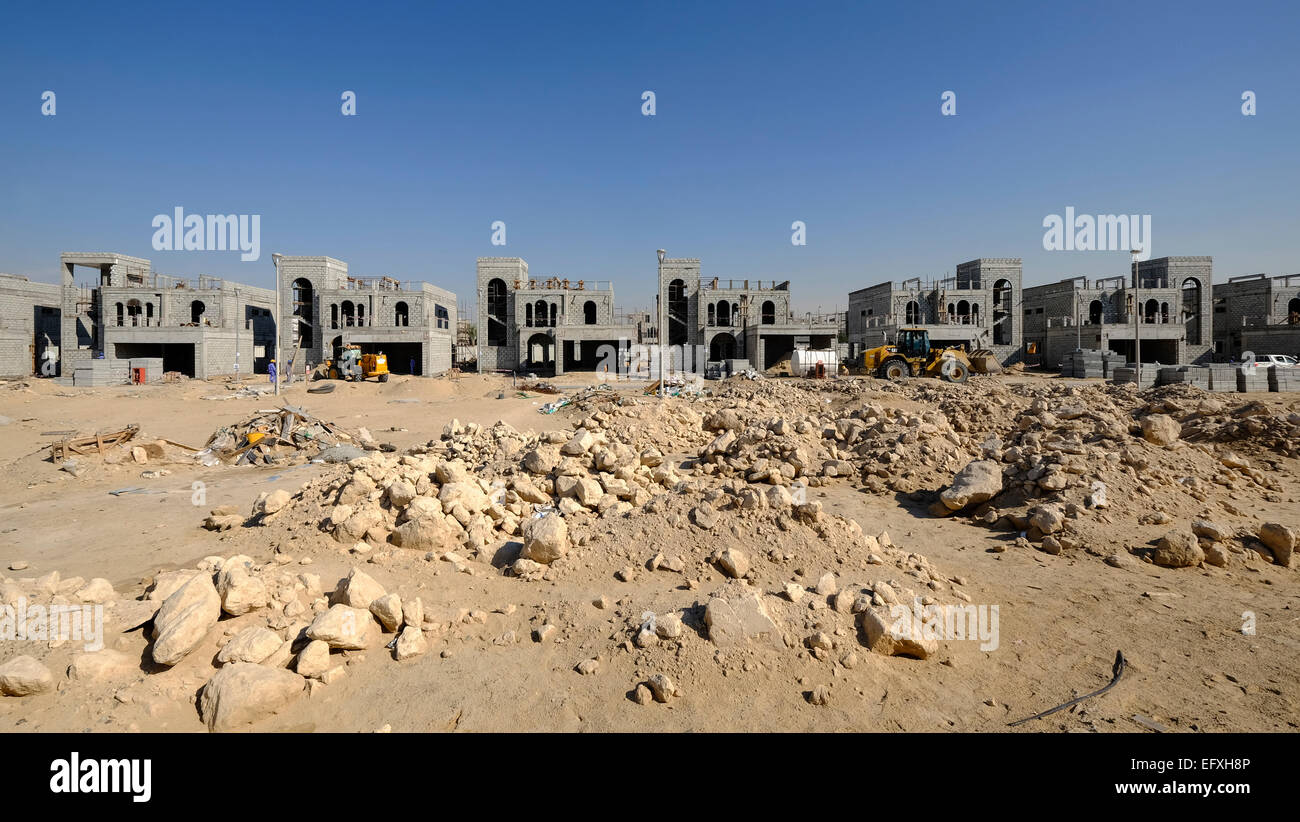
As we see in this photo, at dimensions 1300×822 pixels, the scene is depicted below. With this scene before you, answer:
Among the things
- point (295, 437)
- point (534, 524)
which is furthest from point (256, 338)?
point (534, 524)

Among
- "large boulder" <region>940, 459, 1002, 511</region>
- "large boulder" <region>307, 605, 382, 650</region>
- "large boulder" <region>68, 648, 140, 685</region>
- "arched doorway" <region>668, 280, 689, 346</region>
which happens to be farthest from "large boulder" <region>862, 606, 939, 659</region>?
"arched doorway" <region>668, 280, 689, 346</region>

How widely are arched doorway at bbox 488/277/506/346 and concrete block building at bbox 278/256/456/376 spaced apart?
146 inches

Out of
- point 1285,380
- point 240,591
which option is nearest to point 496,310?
point 240,591

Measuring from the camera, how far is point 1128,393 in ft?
55.7

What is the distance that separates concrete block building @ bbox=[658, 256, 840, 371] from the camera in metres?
39.0

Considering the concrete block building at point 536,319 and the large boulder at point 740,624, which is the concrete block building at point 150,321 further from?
the large boulder at point 740,624

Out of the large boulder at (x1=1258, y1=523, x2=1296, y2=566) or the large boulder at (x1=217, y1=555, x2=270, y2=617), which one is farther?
the large boulder at (x1=1258, y1=523, x2=1296, y2=566)

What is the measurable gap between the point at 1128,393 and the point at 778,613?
18171 mm

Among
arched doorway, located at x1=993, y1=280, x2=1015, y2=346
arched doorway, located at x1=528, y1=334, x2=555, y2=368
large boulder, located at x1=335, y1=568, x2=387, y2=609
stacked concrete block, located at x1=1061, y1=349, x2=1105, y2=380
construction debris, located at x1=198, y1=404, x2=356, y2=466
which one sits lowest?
large boulder, located at x1=335, y1=568, x2=387, y2=609

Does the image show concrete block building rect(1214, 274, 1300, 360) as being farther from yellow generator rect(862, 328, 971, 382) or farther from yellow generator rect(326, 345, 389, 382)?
yellow generator rect(326, 345, 389, 382)

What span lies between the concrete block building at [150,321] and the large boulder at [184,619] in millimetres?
38567

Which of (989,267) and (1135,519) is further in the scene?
(989,267)

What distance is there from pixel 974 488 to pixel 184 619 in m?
9.11
